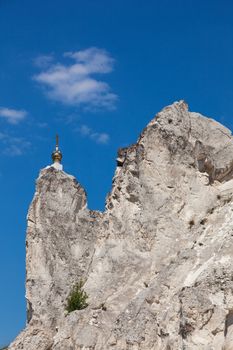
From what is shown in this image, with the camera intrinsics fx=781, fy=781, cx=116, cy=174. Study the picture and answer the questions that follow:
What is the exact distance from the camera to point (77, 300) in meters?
30.1

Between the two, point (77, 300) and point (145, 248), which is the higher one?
point (145, 248)

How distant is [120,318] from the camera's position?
2636cm

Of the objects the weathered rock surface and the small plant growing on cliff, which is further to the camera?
the small plant growing on cliff

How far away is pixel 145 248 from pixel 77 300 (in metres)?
3.30

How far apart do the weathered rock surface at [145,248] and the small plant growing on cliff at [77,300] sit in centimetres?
34

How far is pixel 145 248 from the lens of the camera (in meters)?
30.0

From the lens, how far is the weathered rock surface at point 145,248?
81.2 feet

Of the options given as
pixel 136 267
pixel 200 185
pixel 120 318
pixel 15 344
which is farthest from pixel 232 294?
pixel 15 344

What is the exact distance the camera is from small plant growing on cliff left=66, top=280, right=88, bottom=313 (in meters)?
29.7

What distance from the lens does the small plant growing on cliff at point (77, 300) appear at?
1168 inches

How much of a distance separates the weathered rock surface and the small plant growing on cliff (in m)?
0.34

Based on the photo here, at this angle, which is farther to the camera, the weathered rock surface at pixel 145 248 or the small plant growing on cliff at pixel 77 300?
the small plant growing on cliff at pixel 77 300

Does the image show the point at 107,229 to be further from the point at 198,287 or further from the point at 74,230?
the point at 198,287

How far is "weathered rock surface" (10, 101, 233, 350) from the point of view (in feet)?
81.2
